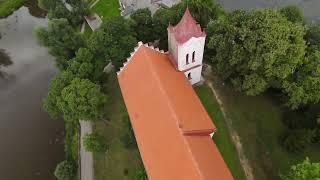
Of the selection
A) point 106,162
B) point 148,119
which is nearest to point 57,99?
point 106,162

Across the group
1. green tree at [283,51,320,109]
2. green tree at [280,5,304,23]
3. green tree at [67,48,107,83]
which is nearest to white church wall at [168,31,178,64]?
green tree at [67,48,107,83]

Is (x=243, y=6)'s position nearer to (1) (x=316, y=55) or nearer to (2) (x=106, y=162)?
(1) (x=316, y=55)

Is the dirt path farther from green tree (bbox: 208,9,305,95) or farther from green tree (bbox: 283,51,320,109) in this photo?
green tree (bbox: 283,51,320,109)

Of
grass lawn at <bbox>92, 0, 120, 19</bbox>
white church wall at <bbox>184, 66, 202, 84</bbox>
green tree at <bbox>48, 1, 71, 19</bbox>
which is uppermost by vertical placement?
grass lawn at <bbox>92, 0, 120, 19</bbox>

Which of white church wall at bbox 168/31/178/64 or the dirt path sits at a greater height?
white church wall at bbox 168/31/178/64

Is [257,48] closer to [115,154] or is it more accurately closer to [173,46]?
[173,46]

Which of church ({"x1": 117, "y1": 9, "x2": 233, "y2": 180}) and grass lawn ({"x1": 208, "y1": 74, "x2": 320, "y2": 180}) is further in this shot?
grass lawn ({"x1": 208, "y1": 74, "x2": 320, "y2": 180})

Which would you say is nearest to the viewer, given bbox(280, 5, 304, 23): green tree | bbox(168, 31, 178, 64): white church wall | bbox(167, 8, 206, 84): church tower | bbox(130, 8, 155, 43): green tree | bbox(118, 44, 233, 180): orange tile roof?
bbox(118, 44, 233, 180): orange tile roof
